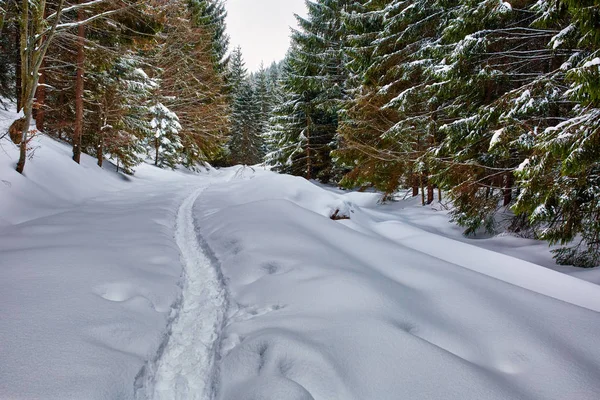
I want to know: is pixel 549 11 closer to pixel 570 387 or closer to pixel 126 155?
pixel 570 387

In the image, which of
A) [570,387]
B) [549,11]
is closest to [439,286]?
[570,387]

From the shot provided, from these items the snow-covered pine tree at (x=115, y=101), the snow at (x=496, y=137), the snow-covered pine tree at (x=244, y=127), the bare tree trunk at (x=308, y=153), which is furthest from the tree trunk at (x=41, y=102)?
the snow-covered pine tree at (x=244, y=127)

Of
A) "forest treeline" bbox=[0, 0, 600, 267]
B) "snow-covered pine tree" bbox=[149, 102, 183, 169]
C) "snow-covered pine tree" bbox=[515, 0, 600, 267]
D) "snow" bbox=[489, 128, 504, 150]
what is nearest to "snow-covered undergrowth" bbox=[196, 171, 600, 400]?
"snow-covered pine tree" bbox=[515, 0, 600, 267]

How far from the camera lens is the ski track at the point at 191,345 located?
230cm

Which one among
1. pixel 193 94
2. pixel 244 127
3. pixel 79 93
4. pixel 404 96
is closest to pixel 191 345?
pixel 404 96

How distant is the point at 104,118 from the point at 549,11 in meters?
14.7

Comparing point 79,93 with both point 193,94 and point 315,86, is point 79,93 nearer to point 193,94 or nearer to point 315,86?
point 315,86

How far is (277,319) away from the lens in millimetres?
3010

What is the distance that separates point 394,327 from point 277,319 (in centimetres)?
118

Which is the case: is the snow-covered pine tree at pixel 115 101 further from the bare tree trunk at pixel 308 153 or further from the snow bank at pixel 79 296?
the bare tree trunk at pixel 308 153

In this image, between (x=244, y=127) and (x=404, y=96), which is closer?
(x=404, y=96)

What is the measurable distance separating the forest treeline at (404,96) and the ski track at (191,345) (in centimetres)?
464

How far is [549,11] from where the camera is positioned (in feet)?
14.3

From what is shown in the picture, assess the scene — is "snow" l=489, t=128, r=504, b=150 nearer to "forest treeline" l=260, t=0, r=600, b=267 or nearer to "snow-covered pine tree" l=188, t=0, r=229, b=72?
"forest treeline" l=260, t=0, r=600, b=267
